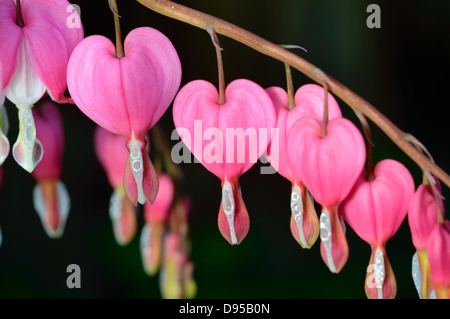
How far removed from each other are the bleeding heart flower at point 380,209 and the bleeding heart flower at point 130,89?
25 cm

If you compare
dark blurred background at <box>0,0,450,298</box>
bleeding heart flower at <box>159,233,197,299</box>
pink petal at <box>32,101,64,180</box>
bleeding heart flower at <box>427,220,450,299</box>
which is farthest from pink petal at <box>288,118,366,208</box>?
dark blurred background at <box>0,0,450,298</box>

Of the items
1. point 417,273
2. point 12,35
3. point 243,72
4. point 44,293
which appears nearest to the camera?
point 12,35

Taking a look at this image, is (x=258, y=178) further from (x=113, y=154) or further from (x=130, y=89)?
(x=130, y=89)

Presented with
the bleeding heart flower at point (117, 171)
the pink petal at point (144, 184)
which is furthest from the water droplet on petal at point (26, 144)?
the bleeding heart flower at point (117, 171)

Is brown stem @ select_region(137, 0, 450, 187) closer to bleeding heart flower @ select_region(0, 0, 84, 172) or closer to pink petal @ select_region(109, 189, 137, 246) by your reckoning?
bleeding heart flower @ select_region(0, 0, 84, 172)

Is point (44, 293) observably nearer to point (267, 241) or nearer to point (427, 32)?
point (267, 241)

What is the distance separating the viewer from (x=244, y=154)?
691 mm

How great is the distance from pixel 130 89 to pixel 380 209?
33 centimetres

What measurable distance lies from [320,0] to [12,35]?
76.0 inches

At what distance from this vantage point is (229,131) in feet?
2.29

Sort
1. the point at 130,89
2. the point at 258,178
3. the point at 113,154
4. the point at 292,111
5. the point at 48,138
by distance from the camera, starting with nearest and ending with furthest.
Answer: the point at 130,89 → the point at 292,111 → the point at 48,138 → the point at 113,154 → the point at 258,178

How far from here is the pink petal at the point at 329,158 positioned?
679mm

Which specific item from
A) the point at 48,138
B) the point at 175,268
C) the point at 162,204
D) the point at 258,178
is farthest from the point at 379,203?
the point at 258,178

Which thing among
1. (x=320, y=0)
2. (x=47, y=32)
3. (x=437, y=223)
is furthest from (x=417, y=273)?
(x=320, y=0)
